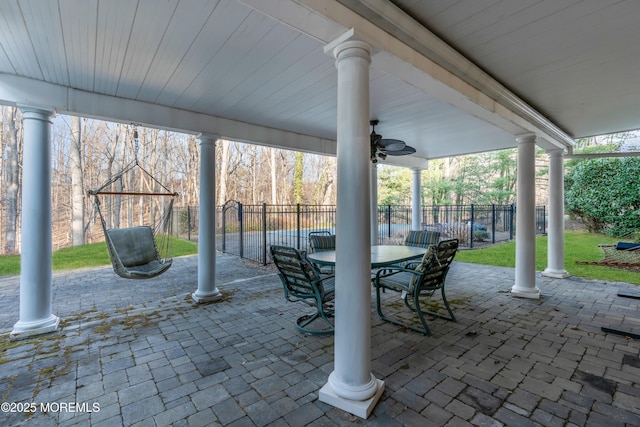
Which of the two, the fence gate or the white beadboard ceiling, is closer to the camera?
the white beadboard ceiling

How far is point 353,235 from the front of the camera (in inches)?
74.4

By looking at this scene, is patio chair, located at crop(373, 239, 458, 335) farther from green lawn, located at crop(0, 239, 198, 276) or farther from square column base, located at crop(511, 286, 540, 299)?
green lawn, located at crop(0, 239, 198, 276)

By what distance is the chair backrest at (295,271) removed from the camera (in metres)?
2.92

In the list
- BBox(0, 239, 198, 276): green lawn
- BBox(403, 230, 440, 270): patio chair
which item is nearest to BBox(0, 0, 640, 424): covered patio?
BBox(403, 230, 440, 270): patio chair

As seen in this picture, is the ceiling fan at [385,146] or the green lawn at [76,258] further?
the green lawn at [76,258]

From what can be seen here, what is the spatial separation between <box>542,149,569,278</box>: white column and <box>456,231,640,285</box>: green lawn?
1.30 ft

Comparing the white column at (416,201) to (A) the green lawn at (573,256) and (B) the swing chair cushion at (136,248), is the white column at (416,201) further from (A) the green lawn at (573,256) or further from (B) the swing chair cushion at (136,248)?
(B) the swing chair cushion at (136,248)

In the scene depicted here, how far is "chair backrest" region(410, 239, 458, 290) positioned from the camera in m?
3.15

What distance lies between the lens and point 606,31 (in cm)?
212

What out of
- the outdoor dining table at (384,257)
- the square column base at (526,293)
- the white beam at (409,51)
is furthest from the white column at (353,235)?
the square column base at (526,293)

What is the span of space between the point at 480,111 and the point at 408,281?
201 cm

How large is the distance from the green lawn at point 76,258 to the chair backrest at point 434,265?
23.6 feet

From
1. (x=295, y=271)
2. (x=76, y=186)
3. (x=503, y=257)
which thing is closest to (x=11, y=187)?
(x=76, y=186)

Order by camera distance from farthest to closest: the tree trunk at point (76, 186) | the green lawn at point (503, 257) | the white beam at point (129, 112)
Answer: the tree trunk at point (76, 186) → the green lawn at point (503, 257) → the white beam at point (129, 112)
